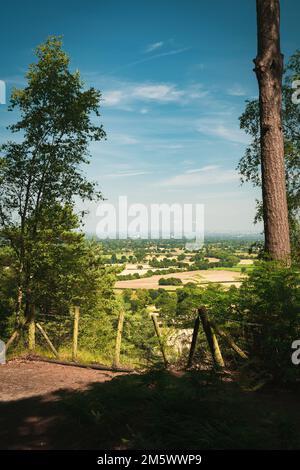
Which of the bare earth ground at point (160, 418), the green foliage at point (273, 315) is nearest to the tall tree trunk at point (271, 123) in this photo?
the green foliage at point (273, 315)

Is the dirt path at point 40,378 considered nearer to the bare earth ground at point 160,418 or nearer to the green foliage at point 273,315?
the bare earth ground at point 160,418

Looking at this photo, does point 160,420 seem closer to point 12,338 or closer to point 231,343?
point 231,343

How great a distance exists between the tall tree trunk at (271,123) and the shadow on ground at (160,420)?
3.56m

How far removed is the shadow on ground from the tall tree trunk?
356cm

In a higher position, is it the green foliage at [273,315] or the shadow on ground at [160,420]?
the green foliage at [273,315]

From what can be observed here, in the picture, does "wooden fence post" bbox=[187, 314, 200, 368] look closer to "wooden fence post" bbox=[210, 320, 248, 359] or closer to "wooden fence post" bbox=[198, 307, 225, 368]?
"wooden fence post" bbox=[198, 307, 225, 368]

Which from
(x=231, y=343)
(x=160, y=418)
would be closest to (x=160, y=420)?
(x=160, y=418)

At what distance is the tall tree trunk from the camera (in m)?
7.69

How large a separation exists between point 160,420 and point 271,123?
21.0 feet

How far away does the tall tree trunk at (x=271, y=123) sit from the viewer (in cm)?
769

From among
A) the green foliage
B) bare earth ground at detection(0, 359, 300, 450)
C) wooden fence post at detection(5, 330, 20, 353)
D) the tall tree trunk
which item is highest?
the tall tree trunk

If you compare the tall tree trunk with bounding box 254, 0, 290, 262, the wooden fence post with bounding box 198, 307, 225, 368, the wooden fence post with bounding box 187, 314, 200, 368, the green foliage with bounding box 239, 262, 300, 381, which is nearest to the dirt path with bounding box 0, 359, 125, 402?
the wooden fence post with bounding box 187, 314, 200, 368

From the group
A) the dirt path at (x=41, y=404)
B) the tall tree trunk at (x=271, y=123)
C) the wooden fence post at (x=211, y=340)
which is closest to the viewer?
the dirt path at (x=41, y=404)
